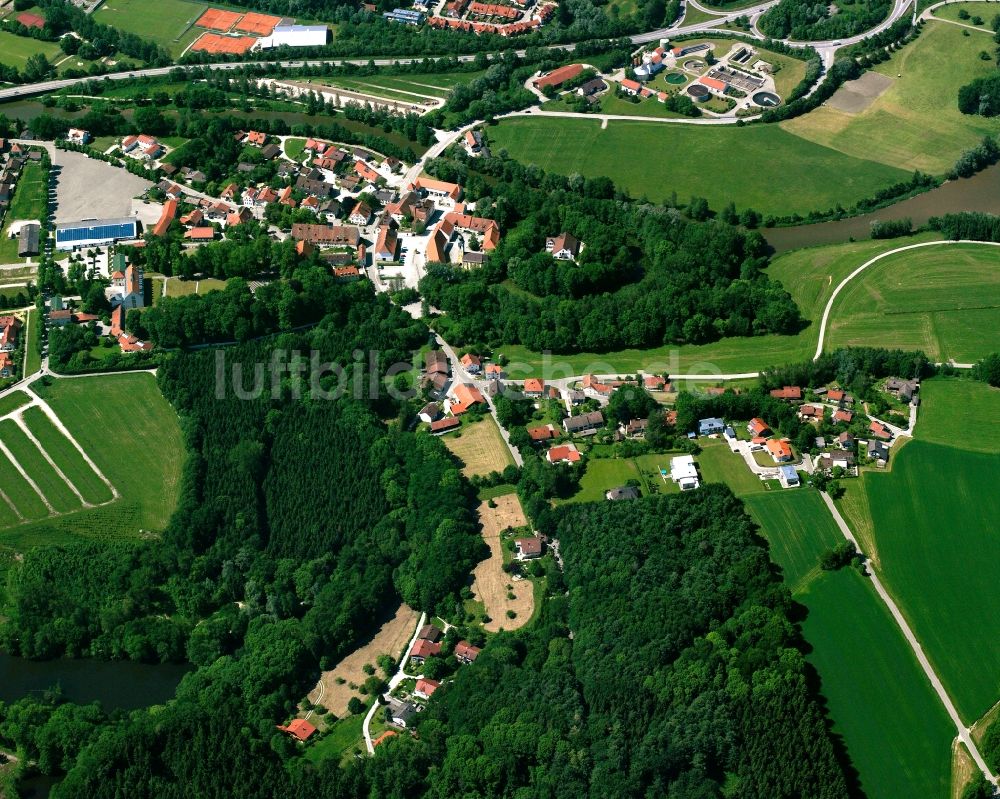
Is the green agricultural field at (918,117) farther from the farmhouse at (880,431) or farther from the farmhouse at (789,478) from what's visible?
the farmhouse at (789,478)

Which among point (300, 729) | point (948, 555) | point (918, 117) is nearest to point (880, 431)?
point (948, 555)

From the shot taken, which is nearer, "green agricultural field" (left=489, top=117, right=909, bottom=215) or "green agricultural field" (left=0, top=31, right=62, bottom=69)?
"green agricultural field" (left=489, top=117, right=909, bottom=215)

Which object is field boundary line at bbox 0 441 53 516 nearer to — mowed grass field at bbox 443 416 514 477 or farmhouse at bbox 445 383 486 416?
mowed grass field at bbox 443 416 514 477

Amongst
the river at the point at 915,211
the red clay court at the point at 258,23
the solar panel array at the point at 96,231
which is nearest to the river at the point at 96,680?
the solar panel array at the point at 96,231

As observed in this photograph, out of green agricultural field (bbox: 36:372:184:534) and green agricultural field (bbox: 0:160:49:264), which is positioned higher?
green agricultural field (bbox: 0:160:49:264)

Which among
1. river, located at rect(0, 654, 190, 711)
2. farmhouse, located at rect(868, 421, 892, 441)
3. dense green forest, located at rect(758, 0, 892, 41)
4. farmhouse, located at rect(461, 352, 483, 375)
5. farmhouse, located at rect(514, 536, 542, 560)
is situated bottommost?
river, located at rect(0, 654, 190, 711)

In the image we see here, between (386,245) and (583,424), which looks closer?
(583,424)

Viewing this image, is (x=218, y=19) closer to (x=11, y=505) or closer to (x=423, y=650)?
(x=11, y=505)

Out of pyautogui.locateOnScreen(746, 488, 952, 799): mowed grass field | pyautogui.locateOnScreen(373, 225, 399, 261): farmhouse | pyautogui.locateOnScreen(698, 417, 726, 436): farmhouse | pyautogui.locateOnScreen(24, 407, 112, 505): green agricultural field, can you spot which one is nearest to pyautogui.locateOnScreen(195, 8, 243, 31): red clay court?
pyautogui.locateOnScreen(373, 225, 399, 261): farmhouse
